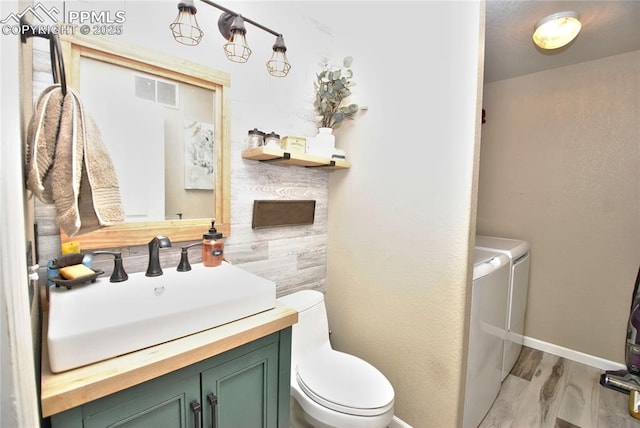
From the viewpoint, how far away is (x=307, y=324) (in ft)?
4.96

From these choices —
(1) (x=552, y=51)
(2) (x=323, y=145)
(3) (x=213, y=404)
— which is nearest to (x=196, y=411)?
(3) (x=213, y=404)

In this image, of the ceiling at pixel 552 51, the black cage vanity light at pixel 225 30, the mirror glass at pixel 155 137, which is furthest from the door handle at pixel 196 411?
the ceiling at pixel 552 51

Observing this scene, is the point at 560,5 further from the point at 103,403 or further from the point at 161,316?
the point at 103,403

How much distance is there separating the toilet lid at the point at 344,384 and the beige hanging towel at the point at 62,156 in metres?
1.12

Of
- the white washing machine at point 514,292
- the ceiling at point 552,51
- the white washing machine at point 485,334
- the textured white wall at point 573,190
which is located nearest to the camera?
the white washing machine at point 485,334

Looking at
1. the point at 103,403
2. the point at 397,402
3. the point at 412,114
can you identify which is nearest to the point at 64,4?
the point at 103,403

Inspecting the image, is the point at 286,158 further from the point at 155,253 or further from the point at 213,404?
the point at 213,404

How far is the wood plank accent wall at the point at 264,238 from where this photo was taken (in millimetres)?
1110

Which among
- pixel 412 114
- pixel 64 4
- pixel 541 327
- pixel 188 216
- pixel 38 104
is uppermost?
pixel 64 4

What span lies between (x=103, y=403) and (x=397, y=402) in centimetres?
141

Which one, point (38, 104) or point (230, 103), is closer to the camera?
point (38, 104)

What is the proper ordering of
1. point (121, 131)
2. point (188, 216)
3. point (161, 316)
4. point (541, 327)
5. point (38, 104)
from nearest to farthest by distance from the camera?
point (38, 104), point (161, 316), point (121, 131), point (188, 216), point (541, 327)

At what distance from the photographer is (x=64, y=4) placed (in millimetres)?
997

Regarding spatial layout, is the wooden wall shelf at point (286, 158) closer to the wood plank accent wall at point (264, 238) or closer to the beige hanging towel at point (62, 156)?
the wood plank accent wall at point (264, 238)
